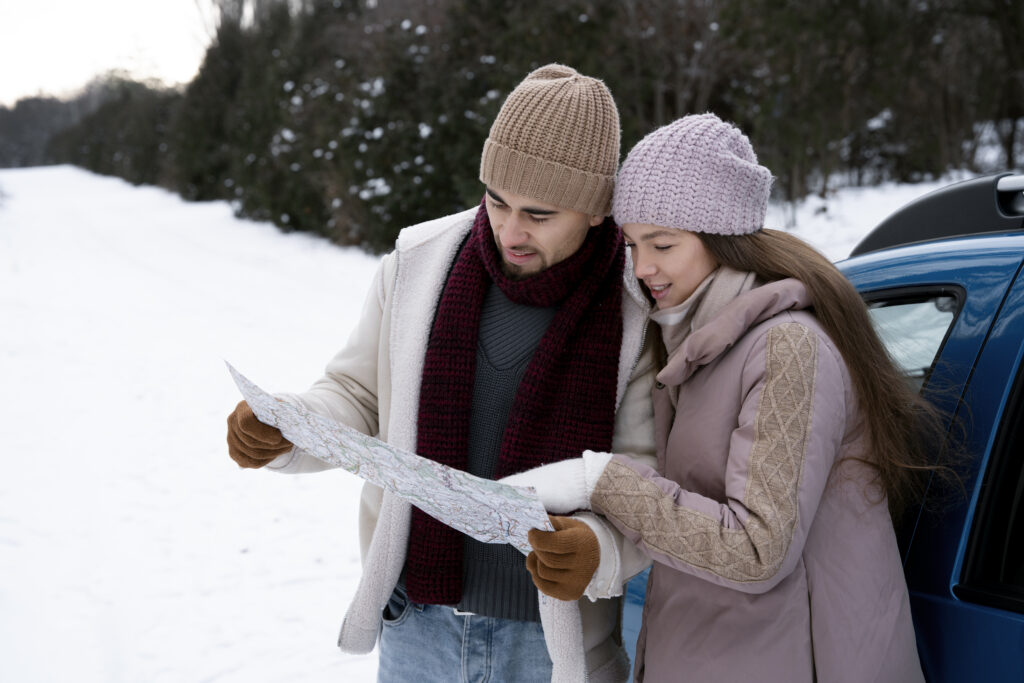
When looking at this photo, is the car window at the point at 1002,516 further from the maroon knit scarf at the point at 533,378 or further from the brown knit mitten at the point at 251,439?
the brown knit mitten at the point at 251,439

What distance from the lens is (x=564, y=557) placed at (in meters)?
1.45

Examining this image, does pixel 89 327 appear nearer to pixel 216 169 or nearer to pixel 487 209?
pixel 487 209

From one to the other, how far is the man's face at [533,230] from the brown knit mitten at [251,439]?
64cm

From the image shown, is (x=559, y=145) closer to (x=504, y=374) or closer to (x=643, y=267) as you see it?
(x=643, y=267)

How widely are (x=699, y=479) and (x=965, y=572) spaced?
1.70 ft

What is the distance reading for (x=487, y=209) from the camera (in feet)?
6.48

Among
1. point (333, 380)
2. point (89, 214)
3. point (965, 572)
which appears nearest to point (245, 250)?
point (89, 214)

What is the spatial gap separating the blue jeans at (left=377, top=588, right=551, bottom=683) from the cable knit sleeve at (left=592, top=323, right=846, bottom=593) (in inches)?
24.1

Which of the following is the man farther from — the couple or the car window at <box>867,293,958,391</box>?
the car window at <box>867,293,958,391</box>

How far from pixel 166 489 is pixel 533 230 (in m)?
4.35

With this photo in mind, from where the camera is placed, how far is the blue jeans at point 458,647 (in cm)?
193

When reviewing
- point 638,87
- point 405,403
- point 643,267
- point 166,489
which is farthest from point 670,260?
point 638,87

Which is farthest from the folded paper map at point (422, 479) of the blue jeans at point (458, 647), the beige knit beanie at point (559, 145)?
the beige knit beanie at point (559, 145)

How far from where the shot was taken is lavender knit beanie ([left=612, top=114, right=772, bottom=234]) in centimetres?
159
